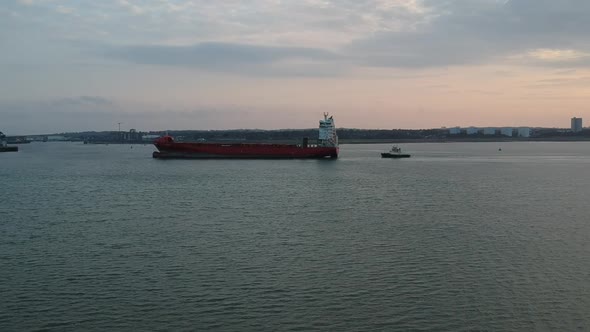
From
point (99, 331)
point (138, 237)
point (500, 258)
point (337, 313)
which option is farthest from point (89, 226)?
point (500, 258)

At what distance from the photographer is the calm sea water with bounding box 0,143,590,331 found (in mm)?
12914

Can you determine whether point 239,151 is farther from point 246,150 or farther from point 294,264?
point 294,264

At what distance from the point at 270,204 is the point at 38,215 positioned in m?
A: 11.8

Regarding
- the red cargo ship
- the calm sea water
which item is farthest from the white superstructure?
the calm sea water

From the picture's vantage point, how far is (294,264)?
17.5 m

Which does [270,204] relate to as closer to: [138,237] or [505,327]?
[138,237]

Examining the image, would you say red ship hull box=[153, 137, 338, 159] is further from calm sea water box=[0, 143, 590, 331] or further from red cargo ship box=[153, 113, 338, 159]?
calm sea water box=[0, 143, 590, 331]

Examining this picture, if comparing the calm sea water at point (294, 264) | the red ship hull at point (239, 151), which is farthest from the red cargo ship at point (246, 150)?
the calm sea water at point (294, 264)

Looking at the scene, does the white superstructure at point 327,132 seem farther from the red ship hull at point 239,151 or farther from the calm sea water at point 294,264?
the calm sea water at point 294,264

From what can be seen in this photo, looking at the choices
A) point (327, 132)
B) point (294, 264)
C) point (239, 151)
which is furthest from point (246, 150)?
point (294, 264)

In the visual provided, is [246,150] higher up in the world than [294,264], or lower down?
higher up

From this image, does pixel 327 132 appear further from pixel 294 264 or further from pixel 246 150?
pixel 294 264

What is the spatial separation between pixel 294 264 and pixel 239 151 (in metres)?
66.9

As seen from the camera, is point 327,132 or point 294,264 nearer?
point 294,264
